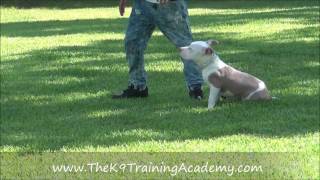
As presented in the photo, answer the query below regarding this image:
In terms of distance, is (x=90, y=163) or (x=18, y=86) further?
(x=18, y=86)

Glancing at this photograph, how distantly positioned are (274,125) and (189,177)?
1846 mm

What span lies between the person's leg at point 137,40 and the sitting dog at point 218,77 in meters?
0.78

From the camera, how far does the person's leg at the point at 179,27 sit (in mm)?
8109

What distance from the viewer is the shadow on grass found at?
6.60m

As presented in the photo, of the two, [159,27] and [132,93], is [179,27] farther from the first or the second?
[132,93]

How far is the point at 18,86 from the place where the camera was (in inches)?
386

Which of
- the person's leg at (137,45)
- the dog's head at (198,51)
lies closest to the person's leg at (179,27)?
the person's leg at (137,45)

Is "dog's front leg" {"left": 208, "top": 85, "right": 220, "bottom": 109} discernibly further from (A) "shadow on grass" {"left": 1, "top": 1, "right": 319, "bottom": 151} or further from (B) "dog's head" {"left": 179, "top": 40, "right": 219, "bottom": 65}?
(B) "dog's head" {"left": 179, "top": 40, "right": 219, "bottom": 65}

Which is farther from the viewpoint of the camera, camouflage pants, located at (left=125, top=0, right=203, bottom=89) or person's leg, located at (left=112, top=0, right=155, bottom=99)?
person's leg, located at (left=112, top=0, right=155, bottom=99)

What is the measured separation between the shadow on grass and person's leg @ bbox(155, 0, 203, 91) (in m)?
0.27

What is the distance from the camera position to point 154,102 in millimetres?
8211

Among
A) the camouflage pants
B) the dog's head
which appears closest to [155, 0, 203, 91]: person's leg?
the camouflage pants

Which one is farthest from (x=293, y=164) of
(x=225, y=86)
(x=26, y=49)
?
(x=26, y=49)

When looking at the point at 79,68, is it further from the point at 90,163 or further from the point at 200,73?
the point at 90,163
